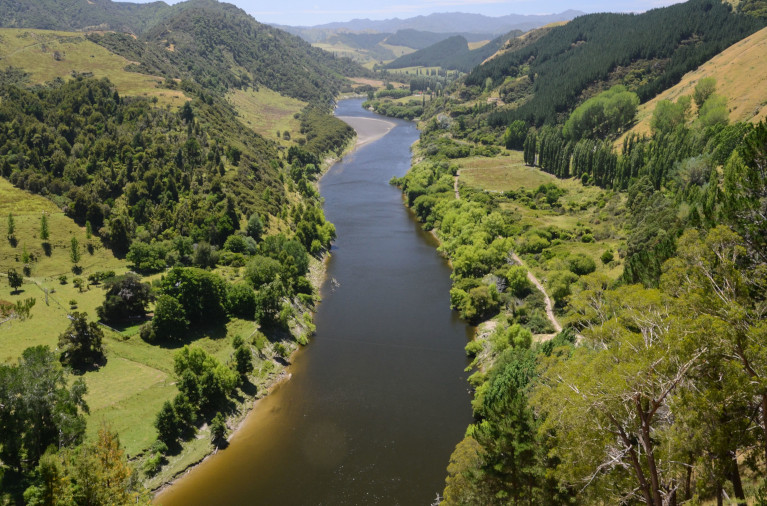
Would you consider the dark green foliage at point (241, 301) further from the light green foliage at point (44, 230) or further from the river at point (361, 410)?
the light green foliage at point (44, 230)

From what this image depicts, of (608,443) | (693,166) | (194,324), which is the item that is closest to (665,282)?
(608,443)

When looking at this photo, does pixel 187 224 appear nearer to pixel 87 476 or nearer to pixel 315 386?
pixel 315 386

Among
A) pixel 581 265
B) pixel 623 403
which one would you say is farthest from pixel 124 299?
pixel 581 265

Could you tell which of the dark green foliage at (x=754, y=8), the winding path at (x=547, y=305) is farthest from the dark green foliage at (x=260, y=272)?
the dark green foliage at (x=754, y=8)

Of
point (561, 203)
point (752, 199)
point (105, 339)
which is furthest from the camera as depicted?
point (561, 203)

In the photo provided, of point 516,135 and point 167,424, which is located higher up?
point 516,135

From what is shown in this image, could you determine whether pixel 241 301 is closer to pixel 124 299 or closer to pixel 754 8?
pixel 124 299
